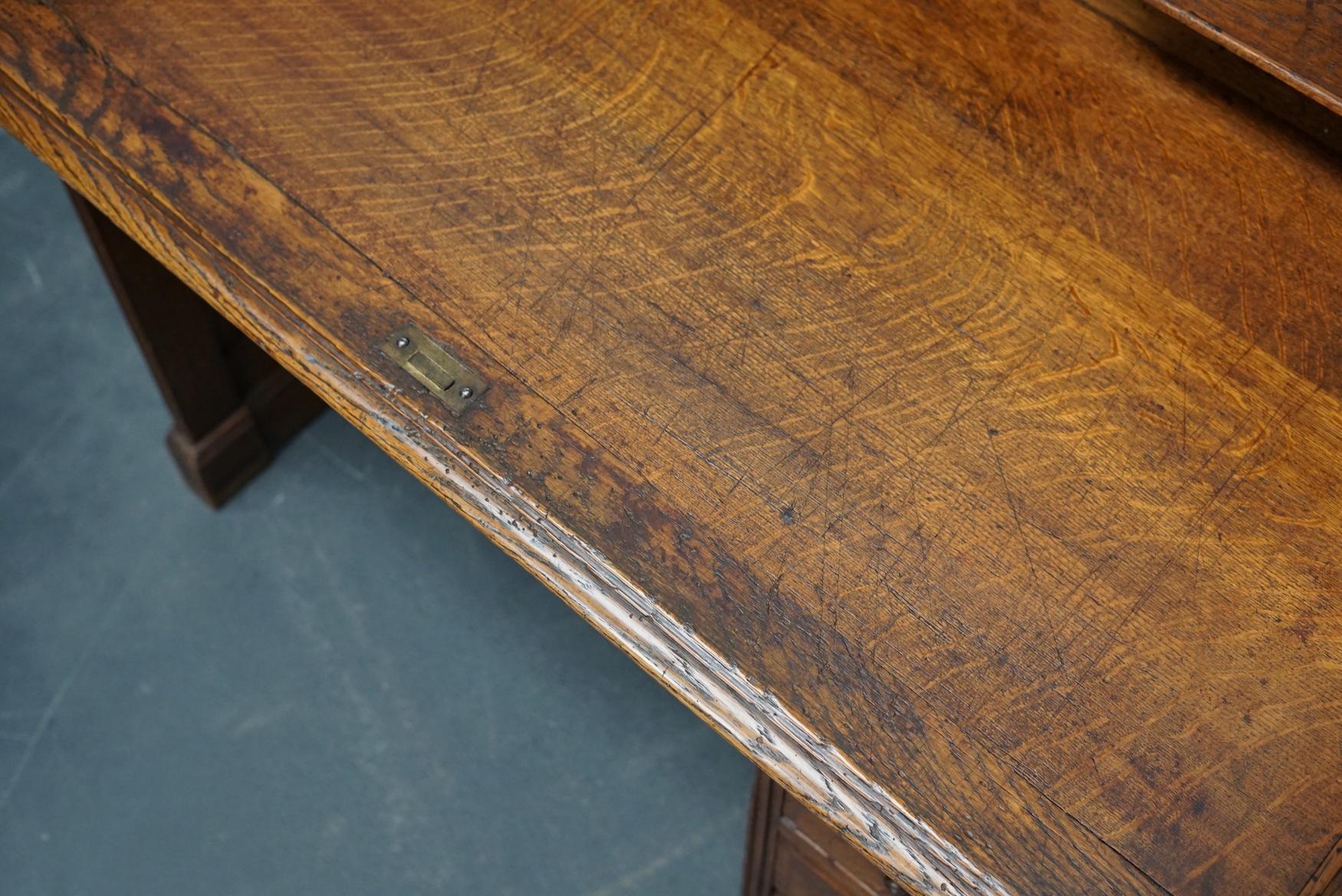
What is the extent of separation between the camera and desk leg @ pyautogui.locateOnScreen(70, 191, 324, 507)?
4.58 feet

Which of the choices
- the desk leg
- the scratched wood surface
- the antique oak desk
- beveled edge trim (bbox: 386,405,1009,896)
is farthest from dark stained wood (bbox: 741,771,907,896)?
the desk leg

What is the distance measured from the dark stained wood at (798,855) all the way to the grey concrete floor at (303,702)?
285 millimetres

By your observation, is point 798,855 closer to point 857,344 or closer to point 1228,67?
point 857,344

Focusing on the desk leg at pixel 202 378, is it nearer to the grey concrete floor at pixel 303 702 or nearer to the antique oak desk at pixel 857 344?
the grey concrete floor at pixel 303 702

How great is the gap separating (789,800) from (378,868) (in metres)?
0.61

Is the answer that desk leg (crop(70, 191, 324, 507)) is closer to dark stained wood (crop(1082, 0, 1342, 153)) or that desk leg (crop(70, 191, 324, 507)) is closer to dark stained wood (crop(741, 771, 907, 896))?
dark stained wood (crop(741, 771, 907, 896))

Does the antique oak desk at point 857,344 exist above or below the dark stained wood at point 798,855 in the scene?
above

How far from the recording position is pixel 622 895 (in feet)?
4.98

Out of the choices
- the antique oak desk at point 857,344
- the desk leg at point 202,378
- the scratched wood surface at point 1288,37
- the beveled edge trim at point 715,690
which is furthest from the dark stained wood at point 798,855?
the desk leg at point 202,378

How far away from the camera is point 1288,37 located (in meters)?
0.96

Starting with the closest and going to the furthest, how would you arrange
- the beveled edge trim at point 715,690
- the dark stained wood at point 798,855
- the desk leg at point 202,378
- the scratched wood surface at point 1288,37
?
the beveled edge trim at point 715,690 → the scratched wood surface at point 1288,37 → the dark stained wood at point 798,855 → the desk leg at point 202,378

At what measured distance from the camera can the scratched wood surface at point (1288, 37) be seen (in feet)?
3.11

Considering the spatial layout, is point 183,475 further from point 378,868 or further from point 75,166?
point 75,166

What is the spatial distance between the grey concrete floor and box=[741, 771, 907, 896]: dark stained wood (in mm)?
285
